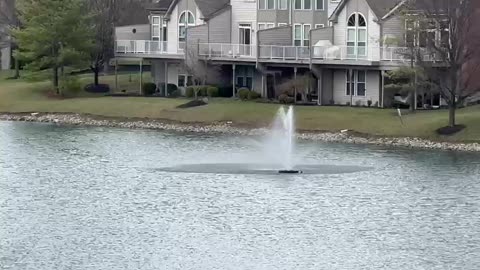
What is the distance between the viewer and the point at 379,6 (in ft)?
242

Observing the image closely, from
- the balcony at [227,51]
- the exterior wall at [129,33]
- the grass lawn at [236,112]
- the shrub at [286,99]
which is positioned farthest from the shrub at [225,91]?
the exterior wall at [129,33]

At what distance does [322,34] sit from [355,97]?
435 cm

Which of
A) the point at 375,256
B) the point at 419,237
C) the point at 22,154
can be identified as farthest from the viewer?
the point at 22,154

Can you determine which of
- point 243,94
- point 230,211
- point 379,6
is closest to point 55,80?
point 243,94

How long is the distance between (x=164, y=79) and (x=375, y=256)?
47952 millimetres

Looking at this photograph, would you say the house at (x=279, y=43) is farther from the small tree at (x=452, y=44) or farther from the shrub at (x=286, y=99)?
the shrub at (x=286, y=99)

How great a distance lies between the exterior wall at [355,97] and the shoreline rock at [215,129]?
839 cm

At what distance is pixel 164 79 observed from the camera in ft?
271

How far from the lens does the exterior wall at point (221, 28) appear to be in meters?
80.8

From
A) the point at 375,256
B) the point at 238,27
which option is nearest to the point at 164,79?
the point at 238,27

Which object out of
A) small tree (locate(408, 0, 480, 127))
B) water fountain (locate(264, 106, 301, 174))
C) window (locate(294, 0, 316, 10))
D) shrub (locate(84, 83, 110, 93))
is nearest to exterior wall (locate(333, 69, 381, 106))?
water fountain (locate(264, 106, 301, 174))

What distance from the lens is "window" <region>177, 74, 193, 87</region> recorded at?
8075cm

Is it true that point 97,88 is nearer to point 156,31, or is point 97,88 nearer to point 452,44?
point 156,31

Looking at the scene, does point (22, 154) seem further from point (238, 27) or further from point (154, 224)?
point (238, 27)
